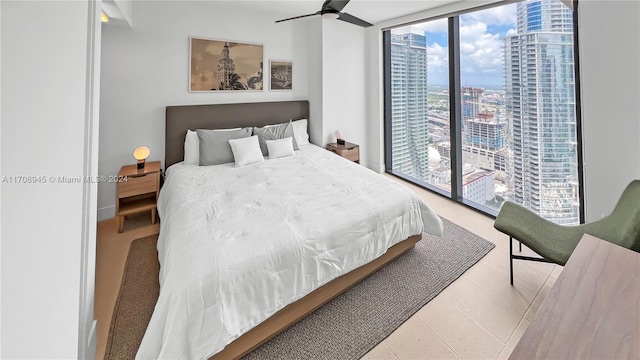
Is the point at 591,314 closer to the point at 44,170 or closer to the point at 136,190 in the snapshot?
the point at 44,170

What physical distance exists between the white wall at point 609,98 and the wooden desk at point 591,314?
1354mm

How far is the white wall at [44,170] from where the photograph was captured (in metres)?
0.74

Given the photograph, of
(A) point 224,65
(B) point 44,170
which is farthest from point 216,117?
(B) point 44,170

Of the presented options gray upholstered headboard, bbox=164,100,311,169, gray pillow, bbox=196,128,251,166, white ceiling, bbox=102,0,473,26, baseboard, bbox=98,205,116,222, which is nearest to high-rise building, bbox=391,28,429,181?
white ceiling, bbox=102,0,473,26

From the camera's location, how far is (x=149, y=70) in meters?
3.16

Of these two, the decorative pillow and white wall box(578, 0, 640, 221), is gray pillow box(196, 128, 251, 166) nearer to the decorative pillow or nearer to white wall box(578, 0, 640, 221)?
the decorative pillow

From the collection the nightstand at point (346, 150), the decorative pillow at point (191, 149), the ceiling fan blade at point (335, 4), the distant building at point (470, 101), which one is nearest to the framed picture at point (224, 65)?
the decorative pillow at point (191, 149)

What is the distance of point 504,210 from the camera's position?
2156 millimetres

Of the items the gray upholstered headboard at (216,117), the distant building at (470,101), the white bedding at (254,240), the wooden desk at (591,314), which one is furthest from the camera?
the gray upholstered headboard at (216,117)

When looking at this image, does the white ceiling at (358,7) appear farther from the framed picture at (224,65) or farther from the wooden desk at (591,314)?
the wooden desk at (591,314)

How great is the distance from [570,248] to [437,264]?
91 cm

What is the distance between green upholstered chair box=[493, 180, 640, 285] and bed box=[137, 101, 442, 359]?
60 centimetres

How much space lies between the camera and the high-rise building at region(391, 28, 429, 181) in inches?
157

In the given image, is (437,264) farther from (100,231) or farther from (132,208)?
(100,231)
